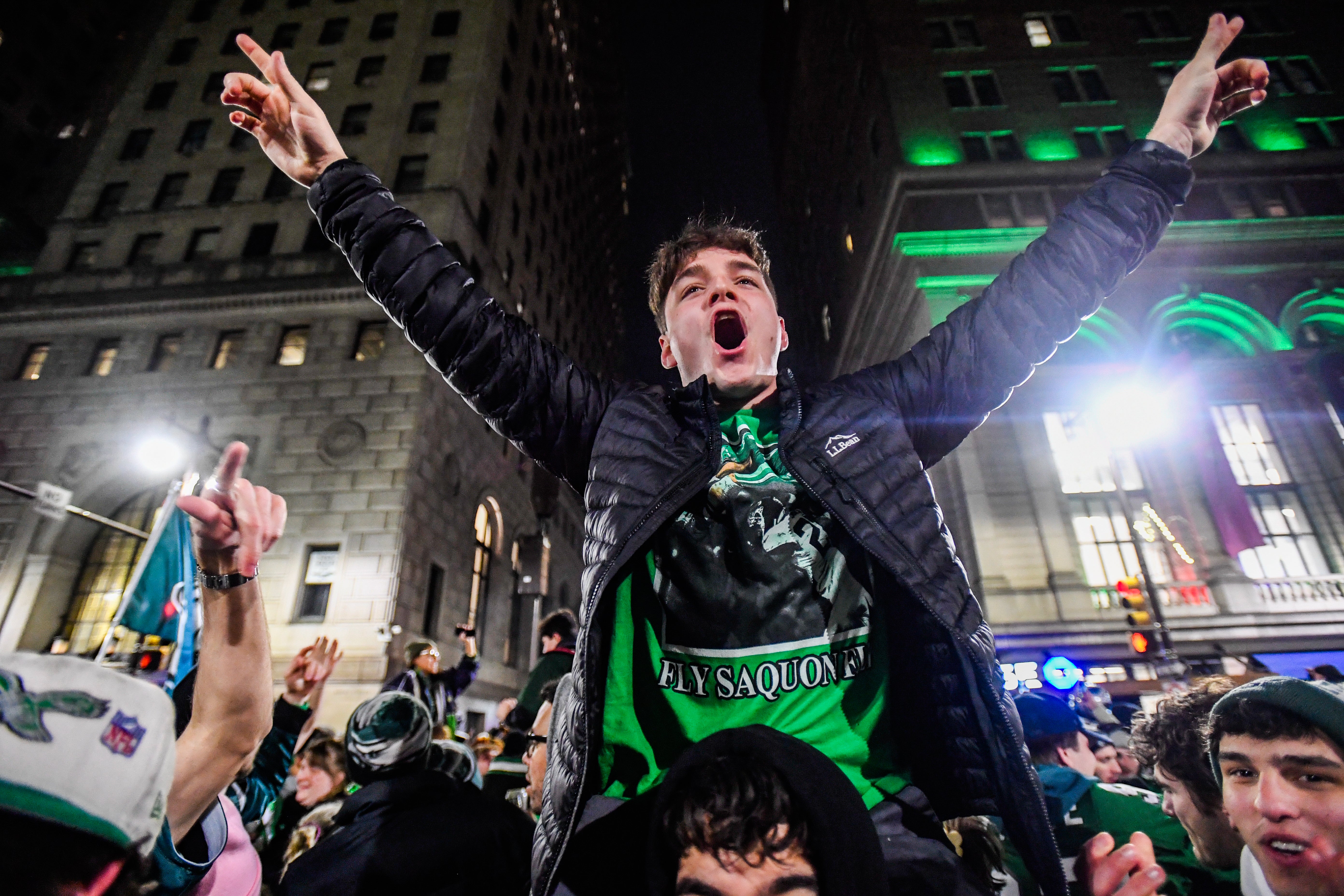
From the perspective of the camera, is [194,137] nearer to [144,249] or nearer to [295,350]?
[144,249]

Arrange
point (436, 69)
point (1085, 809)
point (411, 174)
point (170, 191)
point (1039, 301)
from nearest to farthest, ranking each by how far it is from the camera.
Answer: point (1039, 301) < point (1085, 809) < point (411, 174) < point (170, 191) < point (436, 69)

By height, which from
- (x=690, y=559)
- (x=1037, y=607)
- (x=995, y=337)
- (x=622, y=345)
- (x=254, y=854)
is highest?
(x=622, y=345)

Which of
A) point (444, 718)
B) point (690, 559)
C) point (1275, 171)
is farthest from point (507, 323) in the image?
point (1275, 171)

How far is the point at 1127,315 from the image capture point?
22.0 m

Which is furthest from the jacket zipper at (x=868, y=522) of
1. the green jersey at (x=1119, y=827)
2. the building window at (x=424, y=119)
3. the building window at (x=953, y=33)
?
the building window at (x=953, y=33)

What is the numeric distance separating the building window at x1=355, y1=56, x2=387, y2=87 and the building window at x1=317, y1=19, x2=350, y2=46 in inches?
77.0

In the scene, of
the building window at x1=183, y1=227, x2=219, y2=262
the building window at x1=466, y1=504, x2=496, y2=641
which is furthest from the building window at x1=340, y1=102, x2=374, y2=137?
the building window at x1=466, y1=504, x2=496, y2=641

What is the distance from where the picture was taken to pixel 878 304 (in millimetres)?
28359

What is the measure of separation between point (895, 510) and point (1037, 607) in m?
20.3

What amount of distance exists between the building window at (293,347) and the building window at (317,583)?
6.56 m

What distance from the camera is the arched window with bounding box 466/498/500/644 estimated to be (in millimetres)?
23812

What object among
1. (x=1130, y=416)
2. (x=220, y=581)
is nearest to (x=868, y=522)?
(x=220, y=581)

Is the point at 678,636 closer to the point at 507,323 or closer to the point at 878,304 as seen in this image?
the point at 507,323

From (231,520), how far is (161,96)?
118ft
